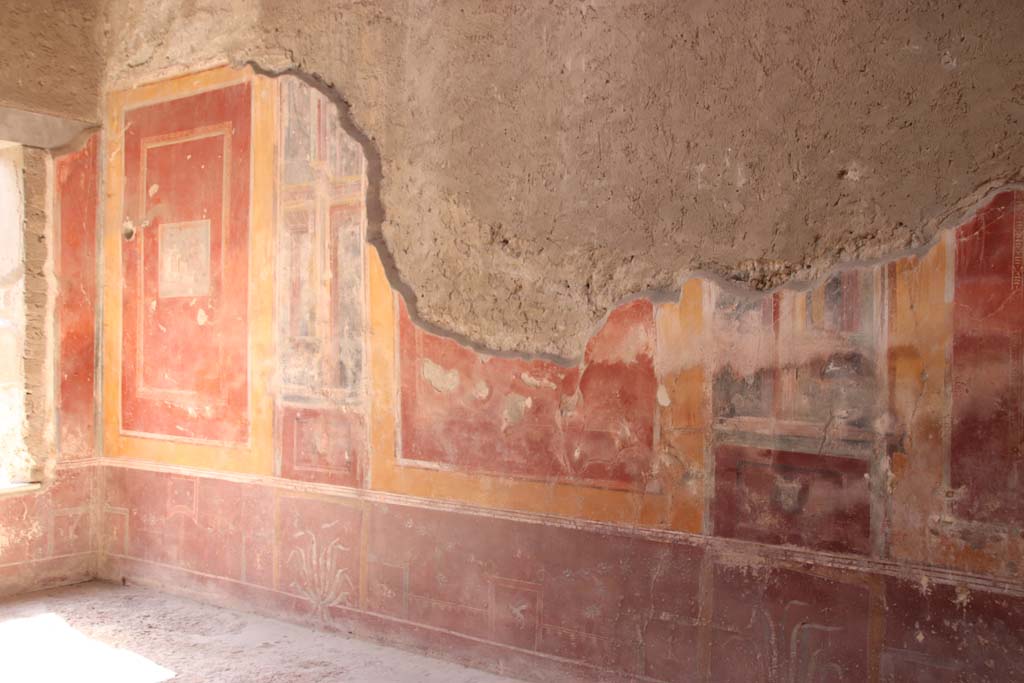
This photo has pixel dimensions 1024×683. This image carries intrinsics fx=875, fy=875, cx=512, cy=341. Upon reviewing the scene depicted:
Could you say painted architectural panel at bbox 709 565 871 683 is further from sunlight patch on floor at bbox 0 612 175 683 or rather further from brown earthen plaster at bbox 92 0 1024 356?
sunlight patch on floor at bbox 0 612 175 683

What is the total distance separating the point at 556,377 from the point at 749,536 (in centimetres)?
81

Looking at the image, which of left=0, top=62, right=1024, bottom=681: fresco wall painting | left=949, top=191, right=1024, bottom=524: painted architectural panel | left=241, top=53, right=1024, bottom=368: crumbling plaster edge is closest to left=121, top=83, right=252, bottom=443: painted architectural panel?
left=0, top=62, right=1024, bottom=681: fresco wall painting

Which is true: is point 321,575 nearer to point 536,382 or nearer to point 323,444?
point 323,444

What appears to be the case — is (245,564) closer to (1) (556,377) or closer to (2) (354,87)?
(1) (556,377)

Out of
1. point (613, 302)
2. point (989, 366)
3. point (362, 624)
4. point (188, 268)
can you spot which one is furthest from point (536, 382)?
point (188, 268)

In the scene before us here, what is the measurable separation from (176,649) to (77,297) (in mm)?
1862

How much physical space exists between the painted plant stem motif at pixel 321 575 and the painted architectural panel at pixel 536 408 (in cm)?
54

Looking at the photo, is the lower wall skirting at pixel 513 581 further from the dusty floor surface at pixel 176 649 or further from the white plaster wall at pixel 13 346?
the white plaster wall at pixel 13 346

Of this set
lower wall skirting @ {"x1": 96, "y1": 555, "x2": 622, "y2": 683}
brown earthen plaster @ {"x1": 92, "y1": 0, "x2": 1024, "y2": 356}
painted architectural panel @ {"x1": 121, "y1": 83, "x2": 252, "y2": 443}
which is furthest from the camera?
painted architectural panel @ {"x1": 121, "y1": 83, "x2": 252, "y2": 443}

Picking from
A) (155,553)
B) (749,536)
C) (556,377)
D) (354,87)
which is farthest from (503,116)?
(155,553)

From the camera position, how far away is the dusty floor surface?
3.04 meters

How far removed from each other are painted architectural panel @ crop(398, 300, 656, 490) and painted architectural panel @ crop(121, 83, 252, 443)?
956 mm

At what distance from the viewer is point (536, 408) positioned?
301cm

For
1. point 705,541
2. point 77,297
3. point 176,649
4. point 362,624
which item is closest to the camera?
point 705,541
